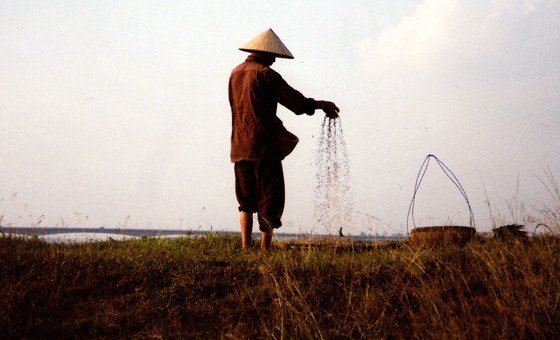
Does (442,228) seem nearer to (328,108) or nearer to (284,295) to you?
(328,108)

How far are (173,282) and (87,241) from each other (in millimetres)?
4037

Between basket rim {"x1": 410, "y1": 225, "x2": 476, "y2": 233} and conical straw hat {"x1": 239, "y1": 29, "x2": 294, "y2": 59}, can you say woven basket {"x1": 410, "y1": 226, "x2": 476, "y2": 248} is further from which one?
conical straw hat {"x1": 239, "y1": 29, "x2": 294, "y2": 59}

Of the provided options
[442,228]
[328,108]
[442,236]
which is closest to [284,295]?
[328,108]

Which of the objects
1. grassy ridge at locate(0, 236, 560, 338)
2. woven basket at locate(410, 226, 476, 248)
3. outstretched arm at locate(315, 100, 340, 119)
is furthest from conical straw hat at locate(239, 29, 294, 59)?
woven basket at locate(410, 226, 476, 248)

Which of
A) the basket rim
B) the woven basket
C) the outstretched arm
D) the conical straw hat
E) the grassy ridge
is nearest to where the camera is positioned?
the grassy ridge

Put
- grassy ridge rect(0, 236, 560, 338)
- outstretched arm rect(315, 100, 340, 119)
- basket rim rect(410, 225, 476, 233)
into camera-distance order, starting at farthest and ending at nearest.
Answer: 1. basket rim rect(410, 225, 476, 233)
2. outstretched arm rect(315, 100, 340, 119)
3. grassy ridge rect(0, 236, 560, 338)

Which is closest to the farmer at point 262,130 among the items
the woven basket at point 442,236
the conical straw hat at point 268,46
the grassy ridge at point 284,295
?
the conical straw hat at point 268,46

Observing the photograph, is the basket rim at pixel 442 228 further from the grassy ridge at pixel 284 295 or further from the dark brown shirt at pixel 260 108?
the dark brown shirt at pixel 260 108

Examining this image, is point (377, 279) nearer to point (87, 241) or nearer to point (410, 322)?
point (410, 322)

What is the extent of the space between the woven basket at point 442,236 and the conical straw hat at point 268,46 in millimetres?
2726

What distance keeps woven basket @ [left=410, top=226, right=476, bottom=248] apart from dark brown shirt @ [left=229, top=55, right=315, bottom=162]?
2031mm

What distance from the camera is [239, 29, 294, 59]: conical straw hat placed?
20.6 feet

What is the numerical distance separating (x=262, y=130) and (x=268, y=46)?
970mm

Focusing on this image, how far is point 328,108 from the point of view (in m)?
6.19
